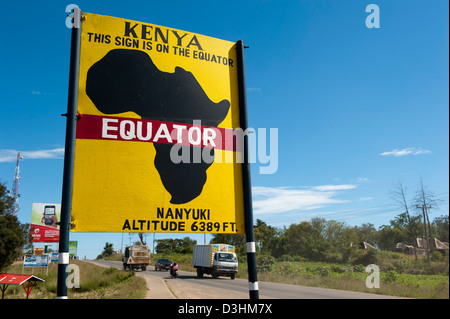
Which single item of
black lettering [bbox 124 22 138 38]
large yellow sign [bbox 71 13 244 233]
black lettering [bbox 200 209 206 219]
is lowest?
black lettering [bbox 200 209 206 219]

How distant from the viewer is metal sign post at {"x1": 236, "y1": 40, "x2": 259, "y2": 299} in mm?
3752

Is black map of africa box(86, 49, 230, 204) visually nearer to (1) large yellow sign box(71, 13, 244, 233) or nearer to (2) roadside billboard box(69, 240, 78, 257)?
(1) large yellow sign box(71, 13, 244, 233)

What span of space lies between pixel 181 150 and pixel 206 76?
110 cm

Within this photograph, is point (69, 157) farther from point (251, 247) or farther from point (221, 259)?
point (221, 259)

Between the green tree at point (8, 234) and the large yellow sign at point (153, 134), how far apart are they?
86.9 feet

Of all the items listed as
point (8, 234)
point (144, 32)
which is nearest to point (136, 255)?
point (8, 234)

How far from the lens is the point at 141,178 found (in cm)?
373

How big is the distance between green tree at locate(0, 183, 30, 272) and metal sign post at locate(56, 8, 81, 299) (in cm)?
2651

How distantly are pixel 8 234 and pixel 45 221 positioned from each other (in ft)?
73.9

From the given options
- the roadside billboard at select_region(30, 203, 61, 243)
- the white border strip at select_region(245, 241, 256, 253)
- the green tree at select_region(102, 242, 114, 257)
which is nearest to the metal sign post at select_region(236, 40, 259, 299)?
the white border strip at select_region(245, 241, 256, 253)

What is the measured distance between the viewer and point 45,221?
45.4 meters

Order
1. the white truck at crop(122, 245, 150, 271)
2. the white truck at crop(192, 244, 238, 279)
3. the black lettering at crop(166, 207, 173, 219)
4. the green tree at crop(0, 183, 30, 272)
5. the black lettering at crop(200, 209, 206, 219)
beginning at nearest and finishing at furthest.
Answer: the black lettering at crop(166, 207, 173, 219), the black lettering at crop(200, 209, 206, 219), the green tree at crop(0, 183, 30, 272), the white truck at crop(192, 244, 238, 279), the white truck at crop(122, 245, 150, 271)

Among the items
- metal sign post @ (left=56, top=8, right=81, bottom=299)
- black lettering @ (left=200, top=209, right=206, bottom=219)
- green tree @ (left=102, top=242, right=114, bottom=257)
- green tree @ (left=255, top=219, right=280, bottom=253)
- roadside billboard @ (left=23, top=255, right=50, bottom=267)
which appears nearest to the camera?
metal sign post @ (left=56, top=8, right=81, bottom=299)
